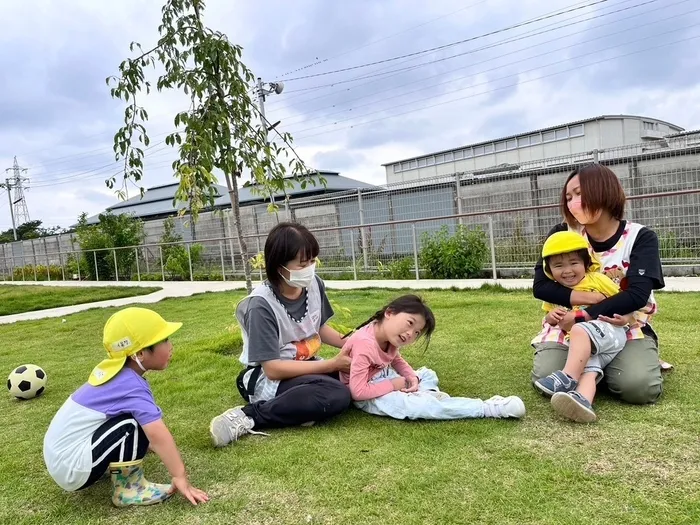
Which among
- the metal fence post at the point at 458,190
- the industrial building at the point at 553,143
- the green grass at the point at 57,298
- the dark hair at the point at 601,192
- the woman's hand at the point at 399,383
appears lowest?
the woman's hand at the point at 399,383

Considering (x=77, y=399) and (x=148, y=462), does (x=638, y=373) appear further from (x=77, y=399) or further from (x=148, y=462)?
(x=77, y=399)

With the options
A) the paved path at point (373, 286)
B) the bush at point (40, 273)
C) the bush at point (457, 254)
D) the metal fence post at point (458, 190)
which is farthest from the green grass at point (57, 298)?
the bush at point (40, 273)

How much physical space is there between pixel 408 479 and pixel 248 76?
10.9 ft

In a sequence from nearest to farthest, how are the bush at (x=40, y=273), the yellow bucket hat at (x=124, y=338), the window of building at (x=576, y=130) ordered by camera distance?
the yellow bucket hat at (x=124, y=338) → the window of building at (x=576, y=130) → the bush at (x=40, y=273)

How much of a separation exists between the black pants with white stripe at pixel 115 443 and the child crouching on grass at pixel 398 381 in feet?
3.48

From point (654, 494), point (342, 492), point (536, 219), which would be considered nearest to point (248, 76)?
point (342, 492)

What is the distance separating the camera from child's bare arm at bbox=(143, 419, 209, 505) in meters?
1.92

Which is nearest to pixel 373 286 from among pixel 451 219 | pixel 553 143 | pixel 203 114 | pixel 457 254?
pixel 457 254

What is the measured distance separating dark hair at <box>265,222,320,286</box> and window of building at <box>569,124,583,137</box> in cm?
1768

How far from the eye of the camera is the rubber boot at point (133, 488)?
1956 mm

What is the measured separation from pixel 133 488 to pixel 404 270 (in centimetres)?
836

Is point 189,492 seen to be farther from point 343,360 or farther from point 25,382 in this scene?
point 25,382

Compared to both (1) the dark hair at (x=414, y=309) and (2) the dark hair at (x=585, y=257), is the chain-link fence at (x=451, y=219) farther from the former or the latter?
(2) the dark hair at (x=585, y=257)

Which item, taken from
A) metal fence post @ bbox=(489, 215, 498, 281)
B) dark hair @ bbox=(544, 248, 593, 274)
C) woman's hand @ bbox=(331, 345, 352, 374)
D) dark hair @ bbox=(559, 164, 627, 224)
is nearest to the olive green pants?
dark hair @ bbox=(544, 248, 593, 274)
